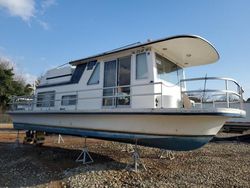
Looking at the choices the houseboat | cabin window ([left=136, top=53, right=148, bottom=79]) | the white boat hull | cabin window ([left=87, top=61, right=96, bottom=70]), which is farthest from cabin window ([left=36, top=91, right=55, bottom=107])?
cabin window ([left=136, top=53, right=148, bottom=79])

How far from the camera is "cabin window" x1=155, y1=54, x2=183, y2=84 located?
8.13 meters

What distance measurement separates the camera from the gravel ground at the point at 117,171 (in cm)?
723

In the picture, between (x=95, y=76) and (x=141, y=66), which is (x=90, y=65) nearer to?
(x=95, y=76)

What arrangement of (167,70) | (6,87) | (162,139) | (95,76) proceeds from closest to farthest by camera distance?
(162,139), (167,70), (95,76), (6,87)

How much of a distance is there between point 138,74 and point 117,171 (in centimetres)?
312

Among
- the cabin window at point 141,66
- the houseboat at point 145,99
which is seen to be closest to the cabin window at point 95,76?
the houseboat at point 145,99

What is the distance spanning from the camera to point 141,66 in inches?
318

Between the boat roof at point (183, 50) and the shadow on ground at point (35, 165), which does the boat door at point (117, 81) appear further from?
the shadow on ground at point (35, 165)

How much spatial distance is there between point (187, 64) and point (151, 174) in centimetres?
415

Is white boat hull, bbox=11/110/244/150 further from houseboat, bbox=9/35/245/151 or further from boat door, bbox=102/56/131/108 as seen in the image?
boat door, bbox=102/56/131/108

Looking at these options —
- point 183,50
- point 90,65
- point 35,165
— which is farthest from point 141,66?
point 35,165

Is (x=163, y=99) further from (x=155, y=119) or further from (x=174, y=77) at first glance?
(x=174, y=77)

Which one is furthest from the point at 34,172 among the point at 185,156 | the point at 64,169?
the point at 185,156

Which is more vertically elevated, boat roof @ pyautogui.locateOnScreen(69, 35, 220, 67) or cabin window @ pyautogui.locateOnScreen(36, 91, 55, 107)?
boat roof @ pyautogui.locateOnScreen(69, 35, 220, 67)
